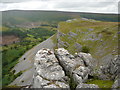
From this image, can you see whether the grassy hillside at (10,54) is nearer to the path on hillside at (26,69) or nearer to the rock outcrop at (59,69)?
the path on hillside at (26,69)

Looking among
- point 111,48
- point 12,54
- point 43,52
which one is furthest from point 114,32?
point 12,54

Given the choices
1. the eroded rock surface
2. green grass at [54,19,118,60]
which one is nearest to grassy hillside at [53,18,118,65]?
green grass at [54,19,118,60]

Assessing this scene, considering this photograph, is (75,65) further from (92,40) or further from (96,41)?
(92,40)

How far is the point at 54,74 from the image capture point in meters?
29.9

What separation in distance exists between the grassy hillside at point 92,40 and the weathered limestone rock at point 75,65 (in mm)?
21032

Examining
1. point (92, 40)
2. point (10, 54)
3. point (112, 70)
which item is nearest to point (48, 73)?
point (112, 70)

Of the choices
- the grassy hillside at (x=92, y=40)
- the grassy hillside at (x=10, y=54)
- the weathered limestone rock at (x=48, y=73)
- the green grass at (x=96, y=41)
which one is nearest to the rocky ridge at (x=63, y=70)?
the weathered limestone rock at (x=48, y=73)

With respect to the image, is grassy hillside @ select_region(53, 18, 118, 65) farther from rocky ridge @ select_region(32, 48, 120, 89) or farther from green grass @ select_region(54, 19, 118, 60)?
rocky ridge @ select_region(32, 48, 120, 89)

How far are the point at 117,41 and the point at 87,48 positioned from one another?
1246 centimetres

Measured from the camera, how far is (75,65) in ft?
112

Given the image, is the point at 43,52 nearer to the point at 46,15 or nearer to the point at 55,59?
the point at 55,59

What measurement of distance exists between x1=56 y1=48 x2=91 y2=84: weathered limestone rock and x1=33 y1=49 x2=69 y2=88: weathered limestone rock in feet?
7.33

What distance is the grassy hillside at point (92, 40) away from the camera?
57438 mm

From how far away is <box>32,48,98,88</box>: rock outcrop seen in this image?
28438mm
